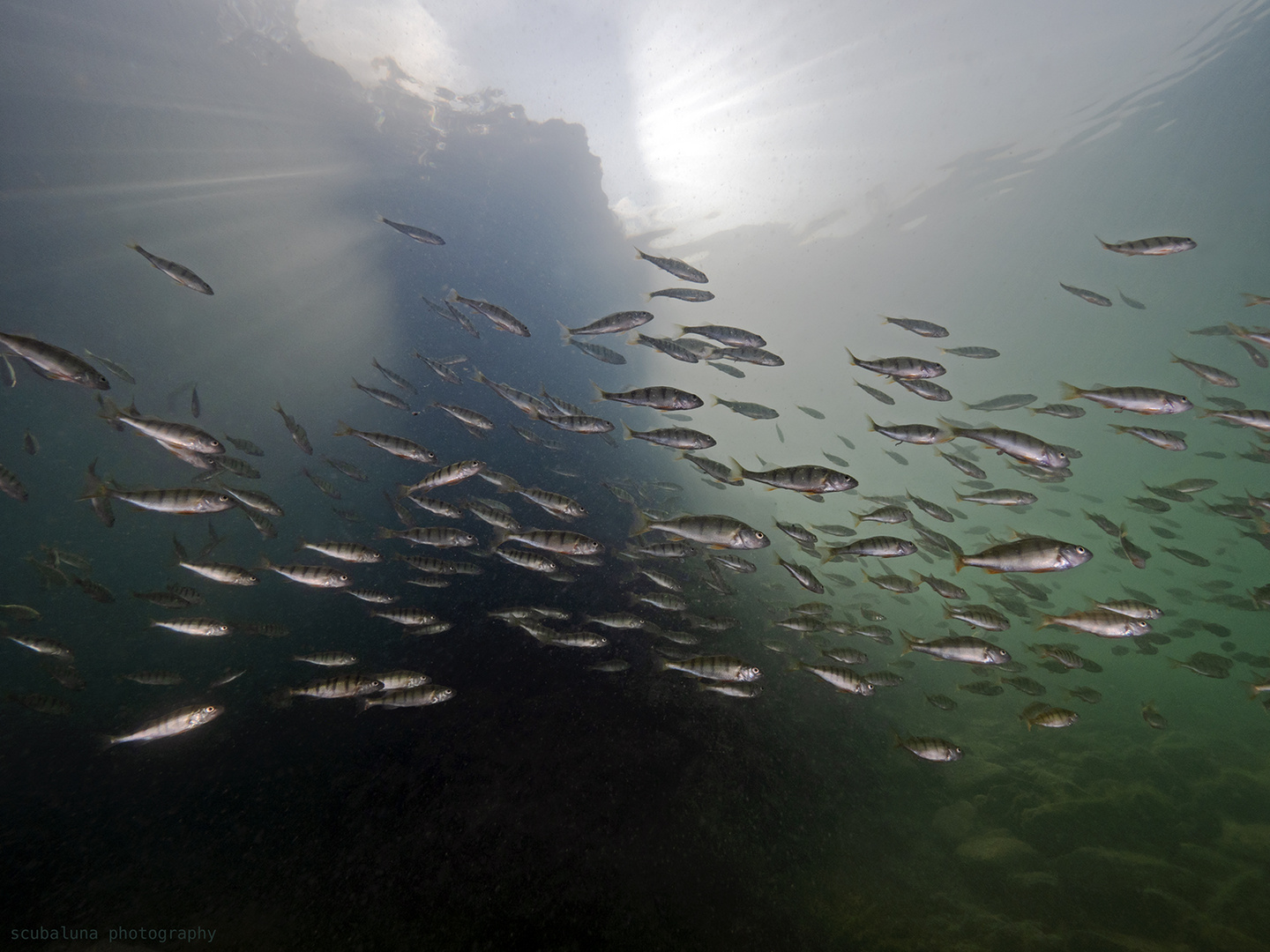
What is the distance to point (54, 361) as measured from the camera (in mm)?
3707

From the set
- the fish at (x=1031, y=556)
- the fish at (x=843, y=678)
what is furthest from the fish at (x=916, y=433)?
the fish at (x=843, y=678)

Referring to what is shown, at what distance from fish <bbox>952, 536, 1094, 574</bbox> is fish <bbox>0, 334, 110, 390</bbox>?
764cm

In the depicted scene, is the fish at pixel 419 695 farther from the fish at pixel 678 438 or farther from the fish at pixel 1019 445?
the fish at pixel 1019 445

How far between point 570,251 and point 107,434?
33.9 meters

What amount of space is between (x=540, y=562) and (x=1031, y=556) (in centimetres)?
544

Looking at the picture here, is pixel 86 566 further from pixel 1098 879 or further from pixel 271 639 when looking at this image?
pixel 1098 879

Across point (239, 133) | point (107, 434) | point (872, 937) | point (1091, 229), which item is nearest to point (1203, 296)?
point (1091, 229)

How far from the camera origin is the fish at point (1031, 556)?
387 cm

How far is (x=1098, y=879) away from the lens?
234 inches

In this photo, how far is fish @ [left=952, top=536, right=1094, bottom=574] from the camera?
3.87 m

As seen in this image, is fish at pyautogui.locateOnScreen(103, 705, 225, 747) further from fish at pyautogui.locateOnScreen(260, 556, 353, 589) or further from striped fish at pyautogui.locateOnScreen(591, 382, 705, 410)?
striped fish at pyautogui.locateOnScreen(591, 382, 705, 410)

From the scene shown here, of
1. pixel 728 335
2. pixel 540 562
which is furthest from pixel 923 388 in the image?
pixel 540 562

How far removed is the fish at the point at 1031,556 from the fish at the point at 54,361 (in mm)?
7637

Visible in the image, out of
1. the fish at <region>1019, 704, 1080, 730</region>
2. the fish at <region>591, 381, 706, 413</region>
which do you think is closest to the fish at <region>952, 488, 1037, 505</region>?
the fish at <region>1019, 704, 1080, 730</region>
